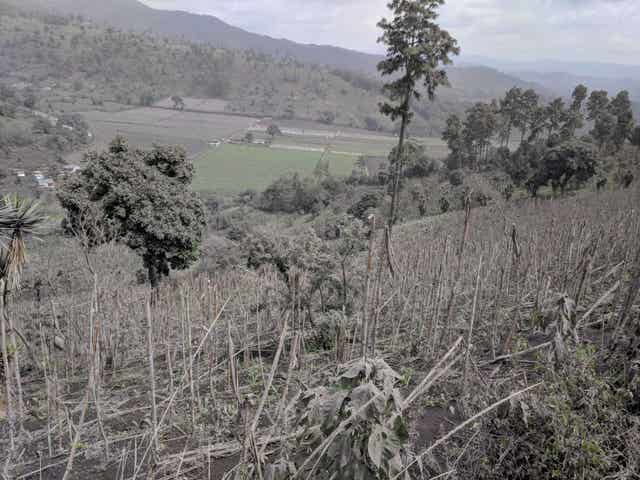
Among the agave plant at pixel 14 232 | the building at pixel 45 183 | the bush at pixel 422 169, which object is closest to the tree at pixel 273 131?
the bush at pixel 422 169

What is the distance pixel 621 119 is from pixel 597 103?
98.8 inches

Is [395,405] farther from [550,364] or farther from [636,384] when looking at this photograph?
[636,384]

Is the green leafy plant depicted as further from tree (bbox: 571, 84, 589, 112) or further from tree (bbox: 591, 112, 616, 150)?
tree (bbox: 571, 84, 589, 112)

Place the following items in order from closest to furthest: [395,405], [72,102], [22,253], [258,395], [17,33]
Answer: [395,405], [22,253], [258,395], [72,102], [17,33]

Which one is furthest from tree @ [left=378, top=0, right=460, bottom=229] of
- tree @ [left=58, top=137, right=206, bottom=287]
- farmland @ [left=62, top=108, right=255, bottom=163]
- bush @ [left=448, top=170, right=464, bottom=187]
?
farmland @ [left=62, top=108, right=255, bottom=163]

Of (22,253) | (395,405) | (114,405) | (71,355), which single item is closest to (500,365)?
(395,405)

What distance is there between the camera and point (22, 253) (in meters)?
4.11

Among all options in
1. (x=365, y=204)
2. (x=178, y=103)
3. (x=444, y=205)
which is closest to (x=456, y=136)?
(x=444, y=205)

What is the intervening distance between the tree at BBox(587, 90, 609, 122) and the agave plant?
36886 mm

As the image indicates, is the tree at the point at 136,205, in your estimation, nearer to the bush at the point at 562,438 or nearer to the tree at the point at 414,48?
the tree at the point at 414,48

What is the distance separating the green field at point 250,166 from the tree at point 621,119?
25963mm

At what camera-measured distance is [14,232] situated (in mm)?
4418

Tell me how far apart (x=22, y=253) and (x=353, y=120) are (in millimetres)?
88449

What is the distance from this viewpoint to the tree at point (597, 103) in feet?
109
